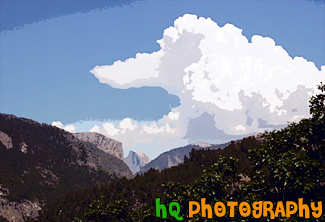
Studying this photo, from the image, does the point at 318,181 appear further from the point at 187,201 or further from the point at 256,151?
the point at 187,201

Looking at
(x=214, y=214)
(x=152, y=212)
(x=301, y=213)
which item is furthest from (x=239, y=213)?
(x=152, y=212)

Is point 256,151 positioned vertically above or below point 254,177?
above

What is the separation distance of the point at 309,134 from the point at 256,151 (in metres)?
6.73

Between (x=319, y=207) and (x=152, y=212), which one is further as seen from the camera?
(x=152, y=212)

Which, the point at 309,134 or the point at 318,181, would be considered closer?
the point at 318,181

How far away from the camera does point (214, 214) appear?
45688mm

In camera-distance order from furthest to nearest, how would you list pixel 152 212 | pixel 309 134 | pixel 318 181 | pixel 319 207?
pixel 152 212 → pixel 309 134 → pixel 318 181 → pixel 319 207

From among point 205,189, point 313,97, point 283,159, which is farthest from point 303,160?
point 205,189

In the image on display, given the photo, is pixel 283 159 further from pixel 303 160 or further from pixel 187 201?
pixel 187 201

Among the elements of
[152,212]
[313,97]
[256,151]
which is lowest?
[152,212]

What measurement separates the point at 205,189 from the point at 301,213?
1806 cm

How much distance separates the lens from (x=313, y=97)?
1873 inches

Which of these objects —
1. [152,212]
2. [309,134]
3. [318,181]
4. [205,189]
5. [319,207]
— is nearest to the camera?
[319,207]

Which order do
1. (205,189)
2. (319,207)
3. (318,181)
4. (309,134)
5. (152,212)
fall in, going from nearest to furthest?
(319,207) → (318,181) → (309,134) → (205,189) → (152,212)
